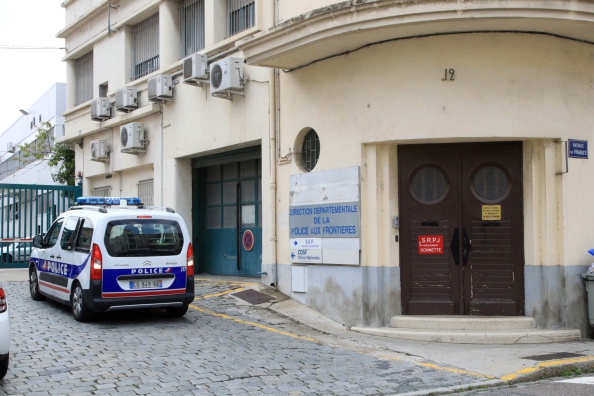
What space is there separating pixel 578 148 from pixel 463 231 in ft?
7.08

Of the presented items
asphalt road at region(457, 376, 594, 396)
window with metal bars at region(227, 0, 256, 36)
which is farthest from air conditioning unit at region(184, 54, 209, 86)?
asphalt road at region(457, 376, 594, 396)

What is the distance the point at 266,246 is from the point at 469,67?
16.7 feet

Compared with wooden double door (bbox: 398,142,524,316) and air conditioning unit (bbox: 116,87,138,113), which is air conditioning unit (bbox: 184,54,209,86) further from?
wooden double door (bbox: 398,142,524,316)

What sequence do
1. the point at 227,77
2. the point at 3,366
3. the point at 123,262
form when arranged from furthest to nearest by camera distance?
the point at 227,77, the point at 123,262, the point at 3,366

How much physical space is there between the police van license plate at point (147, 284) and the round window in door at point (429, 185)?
4167 millimetres

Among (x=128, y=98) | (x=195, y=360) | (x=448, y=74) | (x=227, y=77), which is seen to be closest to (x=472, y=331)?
(x=448, y=74)

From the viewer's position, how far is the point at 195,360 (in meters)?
8.06

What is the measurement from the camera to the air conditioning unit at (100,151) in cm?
1883

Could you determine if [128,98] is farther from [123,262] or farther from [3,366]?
[3,366]

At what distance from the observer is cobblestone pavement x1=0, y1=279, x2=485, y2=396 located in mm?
7035

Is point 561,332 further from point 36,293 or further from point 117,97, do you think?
point 117,97

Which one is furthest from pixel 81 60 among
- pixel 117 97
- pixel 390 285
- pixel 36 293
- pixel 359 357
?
pixel 359 357

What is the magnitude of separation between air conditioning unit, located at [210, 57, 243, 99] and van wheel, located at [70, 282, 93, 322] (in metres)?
4.99

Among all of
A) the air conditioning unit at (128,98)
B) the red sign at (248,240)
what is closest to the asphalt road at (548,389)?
the red sign at (248,240)
